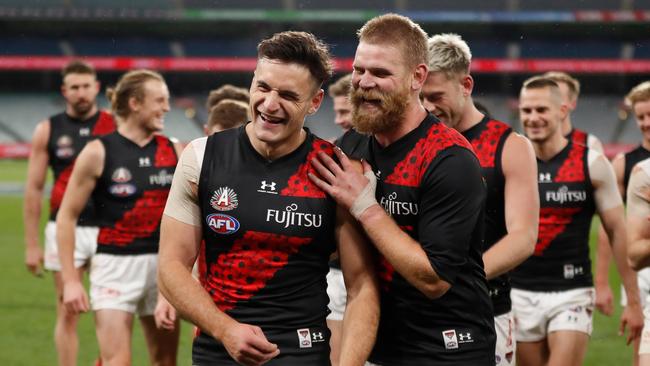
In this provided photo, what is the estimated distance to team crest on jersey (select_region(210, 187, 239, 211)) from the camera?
3441 mm

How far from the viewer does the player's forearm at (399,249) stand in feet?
10.9

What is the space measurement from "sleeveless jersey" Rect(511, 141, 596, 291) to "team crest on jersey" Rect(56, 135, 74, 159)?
4.21m

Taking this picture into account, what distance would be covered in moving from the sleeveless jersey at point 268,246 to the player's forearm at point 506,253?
0.93 metres

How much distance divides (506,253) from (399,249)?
3.13 feet

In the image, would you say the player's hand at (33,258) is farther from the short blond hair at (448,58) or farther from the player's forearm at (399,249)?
the player's forearm at (399,249)

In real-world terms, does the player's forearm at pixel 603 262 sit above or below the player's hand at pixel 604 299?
above

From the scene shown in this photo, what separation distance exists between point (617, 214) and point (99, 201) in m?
3.30

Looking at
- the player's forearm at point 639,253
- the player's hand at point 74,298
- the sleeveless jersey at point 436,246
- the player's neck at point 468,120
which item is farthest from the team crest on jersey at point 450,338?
the player's hand at point 74,298

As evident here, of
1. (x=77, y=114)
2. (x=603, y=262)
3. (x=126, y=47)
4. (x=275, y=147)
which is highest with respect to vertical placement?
(x=126, y=47)

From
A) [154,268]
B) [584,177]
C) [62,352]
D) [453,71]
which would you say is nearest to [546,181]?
[584,177]

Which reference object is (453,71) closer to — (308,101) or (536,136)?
(308,101)

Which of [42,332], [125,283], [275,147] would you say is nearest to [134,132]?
[125,283]

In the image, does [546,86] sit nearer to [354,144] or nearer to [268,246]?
[354,144]

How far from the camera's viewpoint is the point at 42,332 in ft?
30.2
